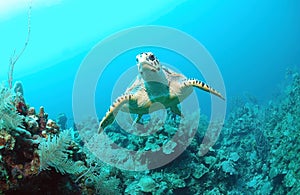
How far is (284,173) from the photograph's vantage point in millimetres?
6832

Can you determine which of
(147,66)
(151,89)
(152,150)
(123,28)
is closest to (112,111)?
(151,89)

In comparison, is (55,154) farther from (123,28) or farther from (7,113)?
(123,28)

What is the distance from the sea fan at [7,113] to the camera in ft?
7.89

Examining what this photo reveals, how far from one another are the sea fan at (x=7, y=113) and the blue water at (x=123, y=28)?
60.6m

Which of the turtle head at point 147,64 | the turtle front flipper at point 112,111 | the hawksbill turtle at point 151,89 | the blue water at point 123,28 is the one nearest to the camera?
the turtle head at point 147,64

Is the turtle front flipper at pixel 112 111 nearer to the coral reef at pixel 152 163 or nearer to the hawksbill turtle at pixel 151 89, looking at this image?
the hawksbill turtle at pixel 151 89

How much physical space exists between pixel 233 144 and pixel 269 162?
190 centimetres

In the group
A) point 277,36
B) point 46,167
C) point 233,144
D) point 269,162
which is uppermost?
point 277,36

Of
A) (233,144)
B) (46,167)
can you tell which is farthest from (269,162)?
(46,167)

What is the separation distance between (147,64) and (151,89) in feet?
2.41

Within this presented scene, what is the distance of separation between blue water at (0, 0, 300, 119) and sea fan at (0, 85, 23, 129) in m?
60.6

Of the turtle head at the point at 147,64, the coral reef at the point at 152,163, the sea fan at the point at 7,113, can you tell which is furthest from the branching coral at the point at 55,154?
the turtle head at the point at 147,64

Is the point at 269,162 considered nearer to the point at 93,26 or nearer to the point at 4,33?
the point at 4,33

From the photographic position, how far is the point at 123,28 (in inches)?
4400
